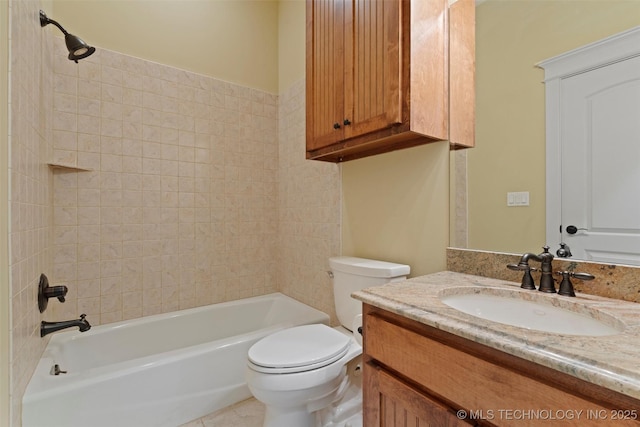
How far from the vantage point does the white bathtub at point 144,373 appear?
4.08 ft

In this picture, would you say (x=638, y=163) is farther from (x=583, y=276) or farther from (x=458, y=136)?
(x=458, y=136)

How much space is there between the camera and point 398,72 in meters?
1.17

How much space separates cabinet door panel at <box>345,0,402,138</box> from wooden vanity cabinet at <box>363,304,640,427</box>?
778 mm

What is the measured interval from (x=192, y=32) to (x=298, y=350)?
2265mm

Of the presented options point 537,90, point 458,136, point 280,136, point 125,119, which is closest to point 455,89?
point 458,136

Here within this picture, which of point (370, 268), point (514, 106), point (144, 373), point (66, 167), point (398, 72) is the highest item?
point (398, 72)

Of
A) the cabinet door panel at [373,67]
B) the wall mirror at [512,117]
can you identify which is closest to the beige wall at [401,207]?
the wall mirror at [512,117]

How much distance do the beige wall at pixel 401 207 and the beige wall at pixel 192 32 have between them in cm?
132

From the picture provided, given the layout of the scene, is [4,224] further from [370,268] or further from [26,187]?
[370,268]

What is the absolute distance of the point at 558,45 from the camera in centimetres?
103

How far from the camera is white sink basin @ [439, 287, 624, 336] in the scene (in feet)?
2.51

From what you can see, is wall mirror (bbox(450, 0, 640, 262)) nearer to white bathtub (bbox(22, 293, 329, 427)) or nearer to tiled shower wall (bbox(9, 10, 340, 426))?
tiled shower wall (bbox(9, 10, 340, 426))

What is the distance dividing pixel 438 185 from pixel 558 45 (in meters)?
0.62

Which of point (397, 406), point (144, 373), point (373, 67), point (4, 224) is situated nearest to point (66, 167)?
point (4, 224)
